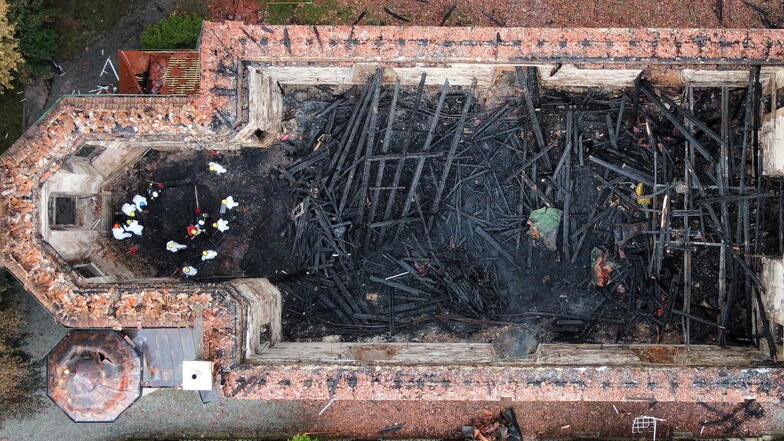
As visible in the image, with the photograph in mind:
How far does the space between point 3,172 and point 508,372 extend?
30.1 feet

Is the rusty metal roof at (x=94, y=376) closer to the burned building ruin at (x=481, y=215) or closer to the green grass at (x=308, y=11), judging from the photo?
the burned building ruin at (x=481, y=215)

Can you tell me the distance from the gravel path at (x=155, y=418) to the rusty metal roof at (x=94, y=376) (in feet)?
12.0

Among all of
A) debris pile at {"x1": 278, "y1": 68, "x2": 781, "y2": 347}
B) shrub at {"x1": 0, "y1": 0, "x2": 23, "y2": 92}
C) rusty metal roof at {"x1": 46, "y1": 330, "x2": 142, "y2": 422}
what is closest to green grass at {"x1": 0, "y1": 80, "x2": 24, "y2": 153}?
shrub at {"x1": 0, "y1": 0, "x2": 23, "y2": 92}

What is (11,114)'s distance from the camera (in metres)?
13.2

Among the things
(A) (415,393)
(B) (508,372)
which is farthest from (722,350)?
(A) (415,393)

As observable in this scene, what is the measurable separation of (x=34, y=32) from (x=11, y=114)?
2196mm

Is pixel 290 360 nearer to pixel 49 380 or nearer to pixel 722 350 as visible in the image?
pixel 49 380

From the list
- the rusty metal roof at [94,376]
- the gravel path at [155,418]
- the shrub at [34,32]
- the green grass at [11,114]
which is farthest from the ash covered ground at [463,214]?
the green grass at [11,114]

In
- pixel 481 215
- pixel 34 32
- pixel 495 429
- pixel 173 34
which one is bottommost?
pixel 495 429

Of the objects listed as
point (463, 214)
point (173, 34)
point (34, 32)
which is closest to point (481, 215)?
point (463, 214)

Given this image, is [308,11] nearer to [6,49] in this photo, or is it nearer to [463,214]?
[463,214]

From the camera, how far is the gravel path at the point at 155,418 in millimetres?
12719

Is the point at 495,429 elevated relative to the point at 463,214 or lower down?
lower down

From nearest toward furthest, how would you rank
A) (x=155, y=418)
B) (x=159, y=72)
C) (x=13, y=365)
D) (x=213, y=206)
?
(x=159, y=72) < (x=213, y=206) < (x=13, y=365) < (x=155, y=418)
